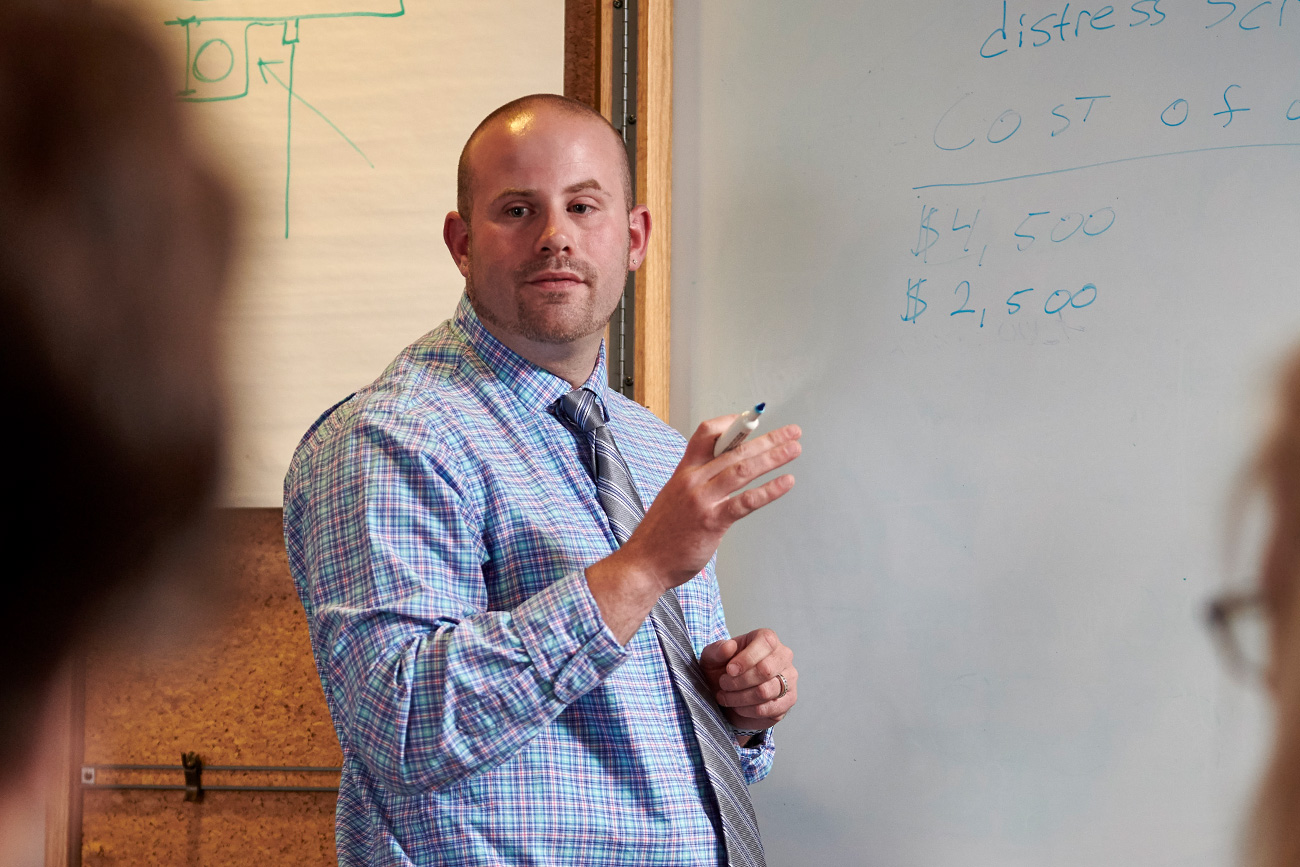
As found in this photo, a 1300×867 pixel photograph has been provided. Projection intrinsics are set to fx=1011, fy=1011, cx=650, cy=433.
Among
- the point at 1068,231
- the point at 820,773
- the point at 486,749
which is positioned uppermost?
the point at 1068,231

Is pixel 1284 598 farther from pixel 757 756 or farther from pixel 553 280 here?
pixel 553 280

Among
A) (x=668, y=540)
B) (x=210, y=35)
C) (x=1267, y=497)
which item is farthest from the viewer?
(x=210, y=35)

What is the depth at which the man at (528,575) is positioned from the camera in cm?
78

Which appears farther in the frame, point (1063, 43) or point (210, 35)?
point (210, 35)

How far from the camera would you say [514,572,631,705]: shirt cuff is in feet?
2.54

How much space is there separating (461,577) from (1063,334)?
858mm

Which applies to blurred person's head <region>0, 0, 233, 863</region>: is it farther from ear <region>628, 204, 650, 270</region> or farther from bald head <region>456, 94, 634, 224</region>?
ear <region>628, 204, 650, 270</region>

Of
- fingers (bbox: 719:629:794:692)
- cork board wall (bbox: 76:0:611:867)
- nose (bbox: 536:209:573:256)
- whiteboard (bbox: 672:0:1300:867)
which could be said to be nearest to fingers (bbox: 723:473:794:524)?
fingers (bbox: 719:629:794:692)

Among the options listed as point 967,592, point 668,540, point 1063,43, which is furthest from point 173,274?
point 1063,43

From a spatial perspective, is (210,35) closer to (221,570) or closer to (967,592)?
(221,570)

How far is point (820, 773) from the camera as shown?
1354 millimetres

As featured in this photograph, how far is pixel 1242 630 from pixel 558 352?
0.90m

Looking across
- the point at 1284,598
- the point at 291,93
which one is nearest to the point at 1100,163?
the point at 1284,598

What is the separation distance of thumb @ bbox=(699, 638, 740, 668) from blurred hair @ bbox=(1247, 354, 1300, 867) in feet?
2.26
